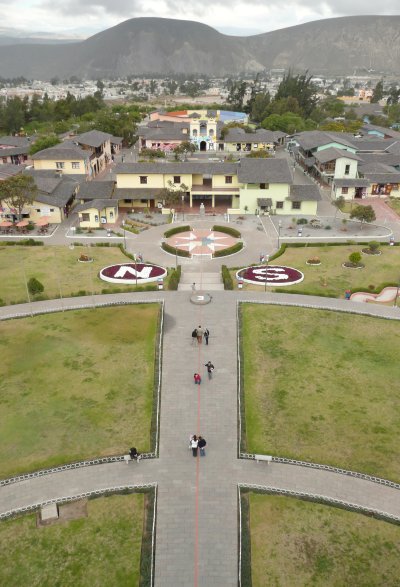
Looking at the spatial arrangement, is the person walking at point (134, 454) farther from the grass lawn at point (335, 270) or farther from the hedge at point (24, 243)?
the hedge at point (24, 243)

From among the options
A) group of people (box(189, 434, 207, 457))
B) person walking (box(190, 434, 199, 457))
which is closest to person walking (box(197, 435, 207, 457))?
group of people (box(189, 434, 207, 457))

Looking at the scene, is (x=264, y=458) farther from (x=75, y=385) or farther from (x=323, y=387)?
(x=75, y=385)

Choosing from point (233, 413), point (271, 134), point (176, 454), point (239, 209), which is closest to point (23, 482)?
point (176, 454)

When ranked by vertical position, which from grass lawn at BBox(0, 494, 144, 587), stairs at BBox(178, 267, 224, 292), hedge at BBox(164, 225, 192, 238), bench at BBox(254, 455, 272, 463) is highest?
hedge at BBox(164, 225, 192, 238)

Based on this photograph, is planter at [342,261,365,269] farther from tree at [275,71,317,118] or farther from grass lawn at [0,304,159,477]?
tree at [275,71,317,118]

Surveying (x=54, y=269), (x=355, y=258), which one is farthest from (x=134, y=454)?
(x=355, y=258)

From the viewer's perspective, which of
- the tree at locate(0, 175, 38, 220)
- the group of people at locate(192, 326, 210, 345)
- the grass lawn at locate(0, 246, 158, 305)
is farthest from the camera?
the tree at locate(0, 175, 38, 220)

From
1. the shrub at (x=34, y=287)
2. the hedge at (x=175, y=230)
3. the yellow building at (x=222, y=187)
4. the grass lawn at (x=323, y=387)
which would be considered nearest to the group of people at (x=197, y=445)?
the grass lawn at (x=323, y=387)
